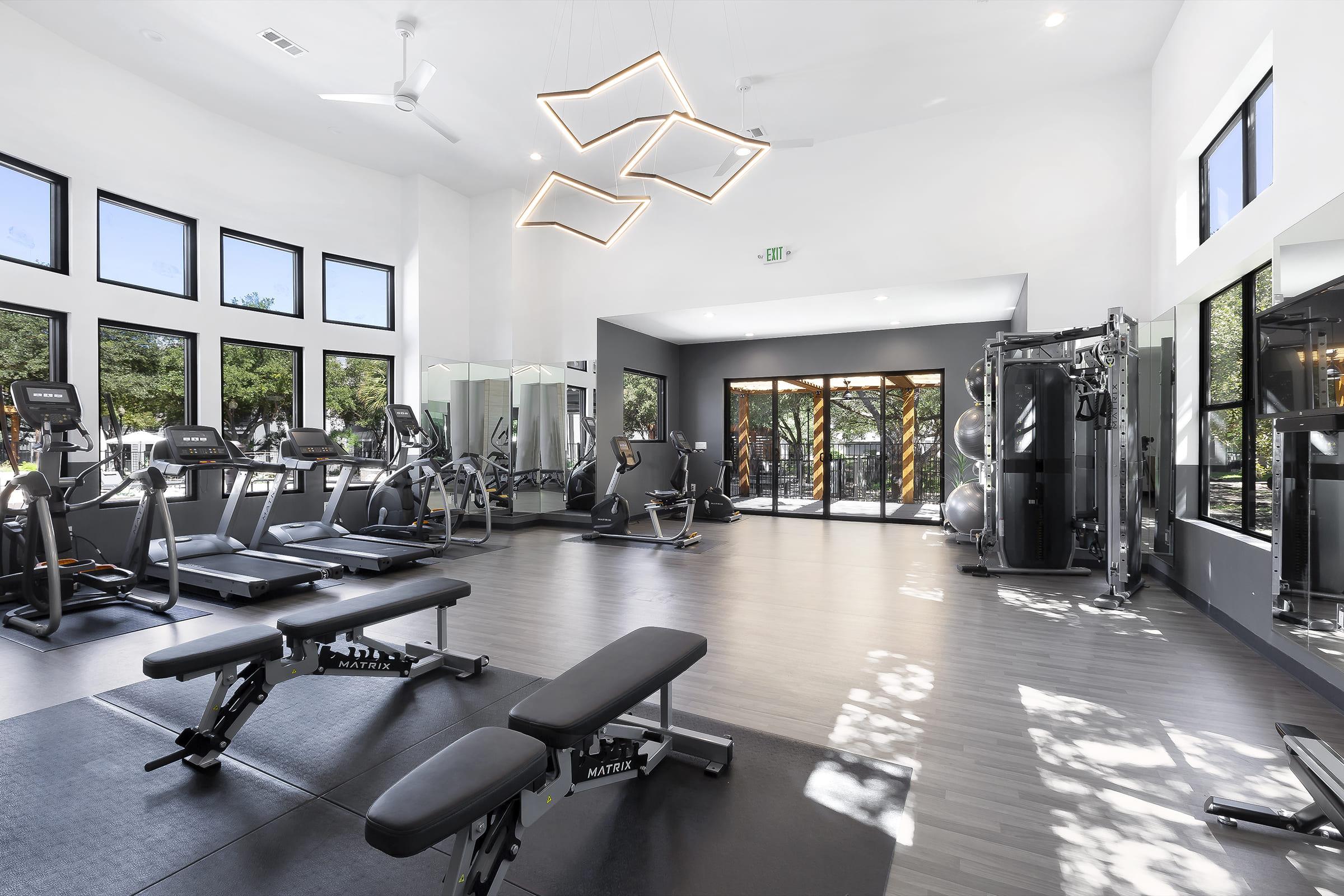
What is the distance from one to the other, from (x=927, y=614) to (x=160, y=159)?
8.36 meters

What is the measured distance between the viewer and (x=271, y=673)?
253 cm

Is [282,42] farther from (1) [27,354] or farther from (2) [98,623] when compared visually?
(2) [98,623]

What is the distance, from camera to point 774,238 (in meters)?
7.68

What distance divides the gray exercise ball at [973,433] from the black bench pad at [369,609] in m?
5.23

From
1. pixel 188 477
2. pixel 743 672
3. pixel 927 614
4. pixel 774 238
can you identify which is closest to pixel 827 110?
pixel 774 238

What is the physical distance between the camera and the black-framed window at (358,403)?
7.95 m

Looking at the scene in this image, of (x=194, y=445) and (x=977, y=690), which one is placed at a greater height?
(x=194, y=445)

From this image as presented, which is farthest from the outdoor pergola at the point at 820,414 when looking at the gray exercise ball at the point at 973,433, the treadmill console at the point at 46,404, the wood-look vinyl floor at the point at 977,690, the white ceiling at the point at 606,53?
the treadmill console at the point at 46,404

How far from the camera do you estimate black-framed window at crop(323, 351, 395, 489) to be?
26.1ft

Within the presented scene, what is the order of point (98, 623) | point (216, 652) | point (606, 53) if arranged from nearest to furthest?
point (216, 652), point (98, 623), point (606, 53)

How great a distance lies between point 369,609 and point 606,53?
5527 millimetres

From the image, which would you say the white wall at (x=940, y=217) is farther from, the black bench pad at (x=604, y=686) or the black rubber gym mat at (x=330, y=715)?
the black rubber gym mat at (x=330, y=715)

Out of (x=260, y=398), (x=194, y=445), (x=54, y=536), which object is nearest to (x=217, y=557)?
(x=194, y=445)

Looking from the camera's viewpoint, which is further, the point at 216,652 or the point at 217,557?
the point at 217,557
